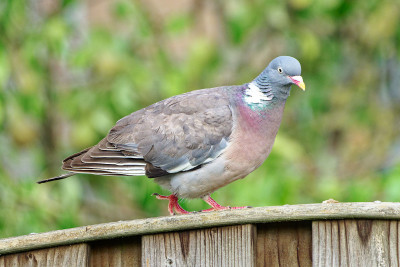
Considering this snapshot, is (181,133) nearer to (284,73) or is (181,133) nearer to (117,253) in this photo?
(284,73)

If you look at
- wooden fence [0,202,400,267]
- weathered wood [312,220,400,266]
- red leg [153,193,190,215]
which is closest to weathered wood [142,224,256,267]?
wooden fence [0,202,400,267]

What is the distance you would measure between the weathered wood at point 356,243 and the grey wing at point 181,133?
142cm

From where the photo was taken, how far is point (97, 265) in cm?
230

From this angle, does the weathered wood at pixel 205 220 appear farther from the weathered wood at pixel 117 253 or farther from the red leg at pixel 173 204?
the red leg at pixel 173 204

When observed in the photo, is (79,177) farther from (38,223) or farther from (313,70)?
(313,70)

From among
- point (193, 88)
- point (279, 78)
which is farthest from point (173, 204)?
point (193, 88)

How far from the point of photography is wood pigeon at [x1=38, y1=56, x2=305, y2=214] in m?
3.47

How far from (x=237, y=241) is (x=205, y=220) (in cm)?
12

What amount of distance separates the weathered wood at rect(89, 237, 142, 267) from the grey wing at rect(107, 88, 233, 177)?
125 centimetres

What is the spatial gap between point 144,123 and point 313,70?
335cm

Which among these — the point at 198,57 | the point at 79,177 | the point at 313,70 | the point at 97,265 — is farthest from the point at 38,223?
the point at 313,70

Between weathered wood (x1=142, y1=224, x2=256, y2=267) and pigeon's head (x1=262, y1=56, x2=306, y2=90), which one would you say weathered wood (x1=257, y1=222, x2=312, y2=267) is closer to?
weathered wood (x1=142, y1=224, x2=256, y2=267)

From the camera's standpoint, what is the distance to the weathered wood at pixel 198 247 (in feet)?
7.17

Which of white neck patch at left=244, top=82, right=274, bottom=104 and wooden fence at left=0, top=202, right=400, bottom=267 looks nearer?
wooden fence at left=0, top=202, right=400, bottom=267
